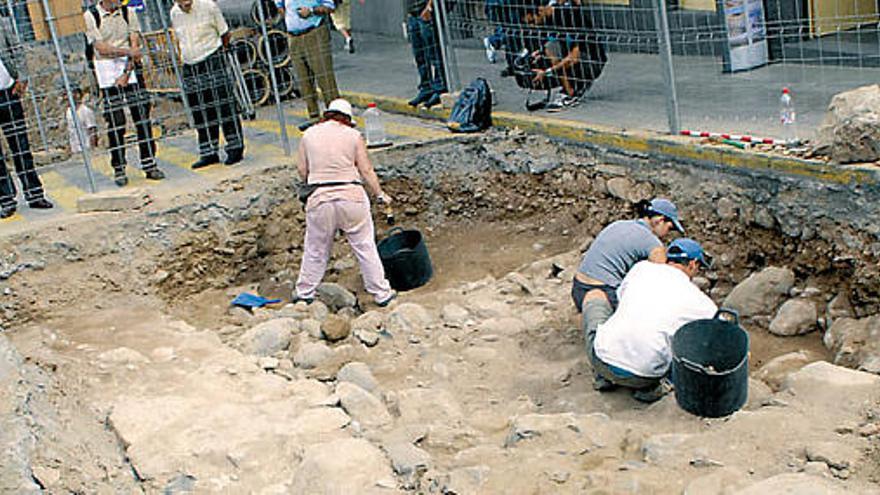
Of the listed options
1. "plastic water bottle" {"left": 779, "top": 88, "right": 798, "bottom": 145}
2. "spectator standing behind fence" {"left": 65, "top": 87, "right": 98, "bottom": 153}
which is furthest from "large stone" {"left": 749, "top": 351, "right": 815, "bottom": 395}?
"spectator standing behind fence" {"left": 65, "top": 87, "right": 98, "bottom": 153}

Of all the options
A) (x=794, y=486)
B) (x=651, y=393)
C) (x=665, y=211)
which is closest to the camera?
(x=794, y=486)

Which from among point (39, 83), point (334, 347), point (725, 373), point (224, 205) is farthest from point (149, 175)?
point (39, 83)

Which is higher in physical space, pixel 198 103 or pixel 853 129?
pixel 198 103

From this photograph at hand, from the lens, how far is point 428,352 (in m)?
7.62

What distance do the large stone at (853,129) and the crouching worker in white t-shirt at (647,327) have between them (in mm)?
1683

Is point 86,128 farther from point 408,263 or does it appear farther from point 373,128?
point 408,263

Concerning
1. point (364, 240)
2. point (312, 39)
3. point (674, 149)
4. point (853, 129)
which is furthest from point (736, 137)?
point (312, 39)

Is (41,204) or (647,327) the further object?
(41,204)

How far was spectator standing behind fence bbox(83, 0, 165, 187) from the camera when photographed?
9617mm

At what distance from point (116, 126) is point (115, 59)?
62 cm

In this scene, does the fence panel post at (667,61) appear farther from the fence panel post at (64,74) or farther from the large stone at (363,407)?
the fence panel post at (64,74)

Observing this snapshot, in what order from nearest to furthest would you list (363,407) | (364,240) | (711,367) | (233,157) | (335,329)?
(711,367), (363,407), (335,329), (364,240), (233,157)

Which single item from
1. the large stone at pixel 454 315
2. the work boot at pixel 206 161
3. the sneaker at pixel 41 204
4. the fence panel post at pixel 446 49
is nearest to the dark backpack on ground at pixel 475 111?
the fence panel post at pixel 446 49

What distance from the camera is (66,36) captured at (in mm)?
12953
